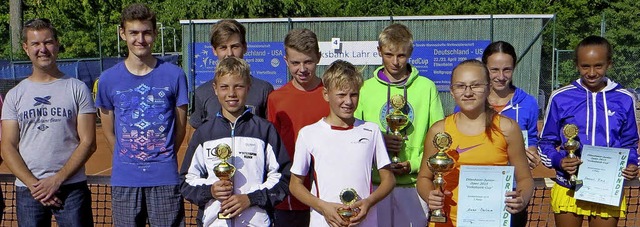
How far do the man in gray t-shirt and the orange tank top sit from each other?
Result: 2157 mm

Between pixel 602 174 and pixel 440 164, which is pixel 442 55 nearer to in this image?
pixel 602 174

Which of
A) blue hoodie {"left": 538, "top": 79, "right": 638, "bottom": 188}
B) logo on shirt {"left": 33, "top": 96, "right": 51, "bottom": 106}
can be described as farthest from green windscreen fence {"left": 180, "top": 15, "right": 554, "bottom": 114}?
logo on shirt {"left": 33, "top": 96, "right": 51, "bottom": 106}

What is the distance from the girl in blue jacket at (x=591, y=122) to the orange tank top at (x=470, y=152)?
2.17 feet

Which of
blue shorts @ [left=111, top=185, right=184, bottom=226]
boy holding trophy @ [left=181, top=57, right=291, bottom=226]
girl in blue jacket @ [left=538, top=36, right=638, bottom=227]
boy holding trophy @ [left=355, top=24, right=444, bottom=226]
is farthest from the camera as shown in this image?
blue shorts @ [left=111, top=185, right=184, bottom=226]

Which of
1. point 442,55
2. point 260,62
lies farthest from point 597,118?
point 260,62

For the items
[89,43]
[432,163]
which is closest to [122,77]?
[432,163]

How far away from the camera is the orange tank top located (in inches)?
137

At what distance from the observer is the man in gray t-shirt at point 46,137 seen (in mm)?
4281

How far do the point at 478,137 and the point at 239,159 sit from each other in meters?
1.24

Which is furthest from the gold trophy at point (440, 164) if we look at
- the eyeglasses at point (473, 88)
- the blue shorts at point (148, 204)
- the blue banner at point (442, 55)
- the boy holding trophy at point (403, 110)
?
the blue banner at point (442, 55)

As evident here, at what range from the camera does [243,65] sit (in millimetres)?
3912

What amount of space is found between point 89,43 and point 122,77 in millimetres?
26823

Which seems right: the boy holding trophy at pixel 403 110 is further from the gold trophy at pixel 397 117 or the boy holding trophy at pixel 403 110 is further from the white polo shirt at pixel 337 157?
the white polo shirt at pixel 337 157

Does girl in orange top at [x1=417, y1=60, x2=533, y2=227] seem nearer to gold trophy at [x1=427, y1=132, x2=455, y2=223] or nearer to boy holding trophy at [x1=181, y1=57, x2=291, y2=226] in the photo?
gold trophy at [x1=427, y1=132, x2=455, y2=223]
